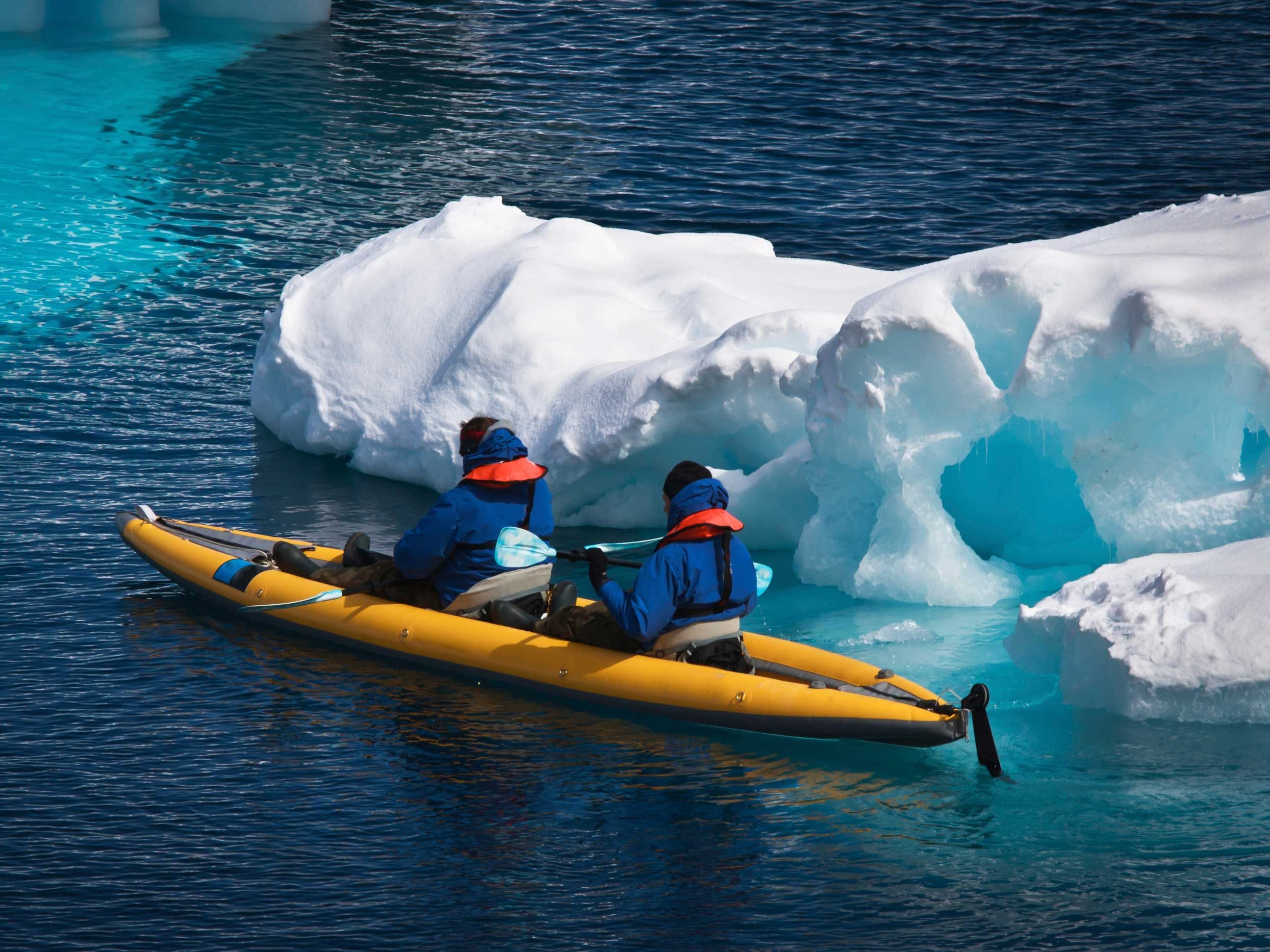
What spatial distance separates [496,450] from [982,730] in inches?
110

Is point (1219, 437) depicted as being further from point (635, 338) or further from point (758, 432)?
point (635, 338)

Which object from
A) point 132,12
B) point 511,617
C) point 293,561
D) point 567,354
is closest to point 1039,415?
point 511,617

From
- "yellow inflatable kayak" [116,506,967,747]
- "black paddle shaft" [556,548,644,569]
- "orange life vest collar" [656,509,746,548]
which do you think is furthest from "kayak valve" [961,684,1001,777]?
"black paddle shaft" [556,548,644,569]

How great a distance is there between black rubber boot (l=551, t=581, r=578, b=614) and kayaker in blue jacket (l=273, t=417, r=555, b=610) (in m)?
0.29

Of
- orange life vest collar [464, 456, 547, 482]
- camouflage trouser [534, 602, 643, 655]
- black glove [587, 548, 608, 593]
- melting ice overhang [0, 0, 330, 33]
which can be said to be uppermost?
melting ice overhang [0, 0, 330, 33]

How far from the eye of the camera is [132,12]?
76.2ft

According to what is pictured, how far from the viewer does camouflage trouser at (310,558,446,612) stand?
26.3 ft

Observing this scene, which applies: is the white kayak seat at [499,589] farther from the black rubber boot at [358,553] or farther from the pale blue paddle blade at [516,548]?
the black rubber boot at [358,553]

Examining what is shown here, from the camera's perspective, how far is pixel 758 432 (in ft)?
31.1

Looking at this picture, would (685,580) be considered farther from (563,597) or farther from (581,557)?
(581,557)

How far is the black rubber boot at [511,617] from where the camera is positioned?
7.70 m

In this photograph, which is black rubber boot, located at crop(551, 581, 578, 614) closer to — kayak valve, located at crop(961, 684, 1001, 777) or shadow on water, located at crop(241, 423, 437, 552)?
shadow on water, located at crop(241, 423, 437, 552)

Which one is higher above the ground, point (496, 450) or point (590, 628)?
point (496, 450)

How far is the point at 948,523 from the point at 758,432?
1.59m
